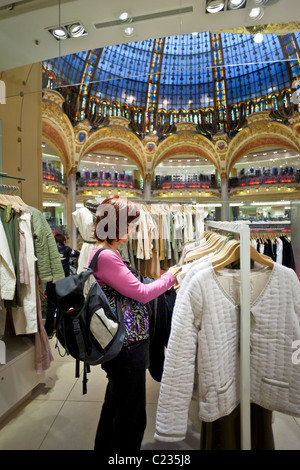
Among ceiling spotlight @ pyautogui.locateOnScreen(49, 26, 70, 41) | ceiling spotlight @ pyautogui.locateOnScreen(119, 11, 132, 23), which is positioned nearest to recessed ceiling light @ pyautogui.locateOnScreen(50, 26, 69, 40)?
ceiling spotlight @ pyautogui.locateOnScreen(49, 26, 70, 41)

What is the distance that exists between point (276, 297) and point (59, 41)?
2.42 metres

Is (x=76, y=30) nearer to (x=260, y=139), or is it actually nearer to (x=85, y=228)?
(x=85, y=228)

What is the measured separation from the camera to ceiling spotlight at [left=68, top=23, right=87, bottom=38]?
1963 millimetres

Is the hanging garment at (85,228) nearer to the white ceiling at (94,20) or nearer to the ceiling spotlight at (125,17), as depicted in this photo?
the white ceiling at (94,20)

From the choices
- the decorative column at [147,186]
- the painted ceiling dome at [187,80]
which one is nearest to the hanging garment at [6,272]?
the painted ceiling dome at [187,80]

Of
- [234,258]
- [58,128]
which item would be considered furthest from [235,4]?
[58,128]

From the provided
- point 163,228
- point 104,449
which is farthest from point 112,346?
point 163,228

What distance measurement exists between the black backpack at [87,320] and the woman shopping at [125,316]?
0.28 feet

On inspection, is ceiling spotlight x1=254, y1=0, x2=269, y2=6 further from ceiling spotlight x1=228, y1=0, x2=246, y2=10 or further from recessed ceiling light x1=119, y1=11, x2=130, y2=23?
recessed ceiling light x1=119, y1=11, x2=130, y2=23

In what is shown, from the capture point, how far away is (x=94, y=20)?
1.95m

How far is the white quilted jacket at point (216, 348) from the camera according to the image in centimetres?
102

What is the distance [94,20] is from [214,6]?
2.97 feet

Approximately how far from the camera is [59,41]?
2031 mm

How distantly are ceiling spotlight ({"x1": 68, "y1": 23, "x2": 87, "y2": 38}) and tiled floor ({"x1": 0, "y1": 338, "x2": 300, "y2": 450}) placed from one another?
2.92 metres
